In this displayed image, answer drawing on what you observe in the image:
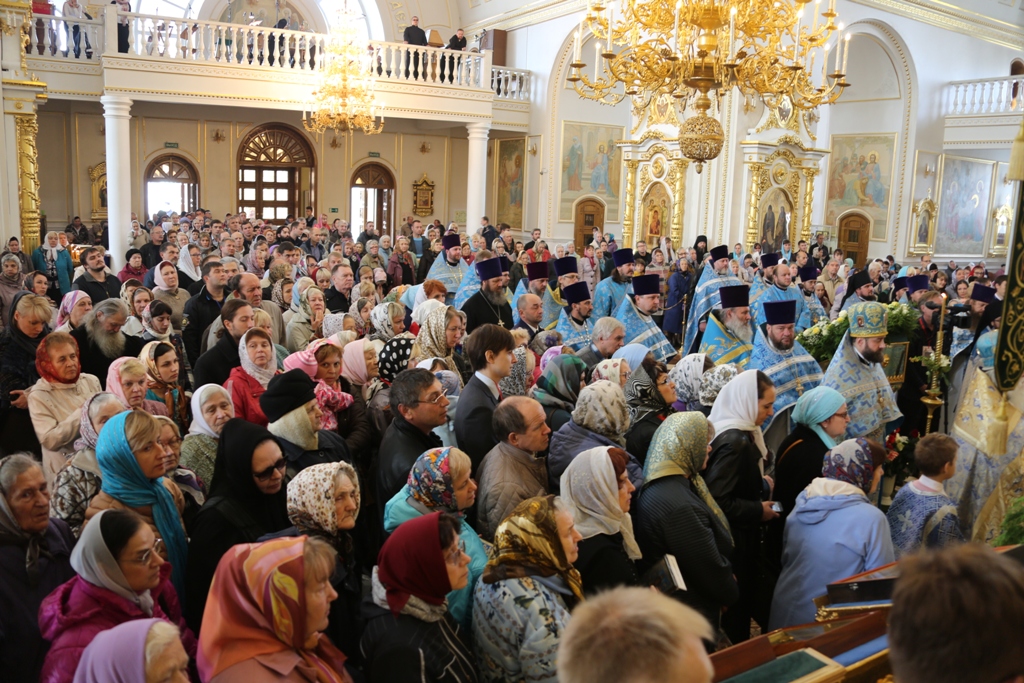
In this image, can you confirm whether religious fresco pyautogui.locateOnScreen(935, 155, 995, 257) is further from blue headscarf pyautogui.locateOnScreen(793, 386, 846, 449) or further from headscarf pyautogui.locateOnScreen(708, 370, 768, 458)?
headscarf pyautogui.locateOnScreen(708, 370, 768, 458)

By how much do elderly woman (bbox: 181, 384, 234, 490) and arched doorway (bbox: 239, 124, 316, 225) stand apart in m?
18.7

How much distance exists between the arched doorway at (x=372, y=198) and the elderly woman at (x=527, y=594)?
20.8m

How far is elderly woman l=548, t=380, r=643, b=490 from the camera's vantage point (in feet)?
11.8

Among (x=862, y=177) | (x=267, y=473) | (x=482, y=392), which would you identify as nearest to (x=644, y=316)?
(x=482, y=392)

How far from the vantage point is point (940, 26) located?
19812mm

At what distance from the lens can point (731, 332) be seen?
Result: 6402 mm

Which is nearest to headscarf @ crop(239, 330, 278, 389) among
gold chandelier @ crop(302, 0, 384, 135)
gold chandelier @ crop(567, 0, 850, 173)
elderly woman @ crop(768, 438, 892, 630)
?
elderly woman @ crop(768, 438, 892, 630)

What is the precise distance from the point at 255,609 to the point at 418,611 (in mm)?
482

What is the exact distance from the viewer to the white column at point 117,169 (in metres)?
15.4

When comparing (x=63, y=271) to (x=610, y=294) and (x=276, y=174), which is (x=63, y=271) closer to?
(x=610, y=294)

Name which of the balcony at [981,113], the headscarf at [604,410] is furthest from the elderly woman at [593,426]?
the balcony at [981,113]

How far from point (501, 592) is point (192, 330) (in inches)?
190

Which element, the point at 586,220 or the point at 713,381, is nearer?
the point at 713,381

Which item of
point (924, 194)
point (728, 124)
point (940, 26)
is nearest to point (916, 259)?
point (924, 194)
